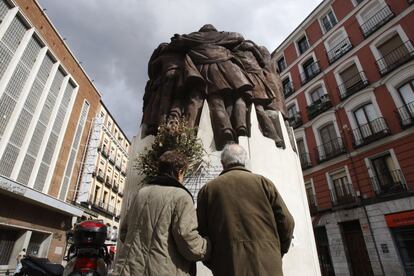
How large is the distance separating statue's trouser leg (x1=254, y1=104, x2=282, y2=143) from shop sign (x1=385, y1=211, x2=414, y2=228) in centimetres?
1111

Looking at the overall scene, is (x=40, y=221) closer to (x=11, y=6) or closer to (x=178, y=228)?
(x=11, y=6)

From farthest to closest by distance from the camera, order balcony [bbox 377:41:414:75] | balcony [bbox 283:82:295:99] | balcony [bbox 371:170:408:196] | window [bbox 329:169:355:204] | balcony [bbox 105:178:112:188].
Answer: balcony [bbox 105:178:112:188], balcony [bbox 283:82:295:99], window [bbox 329:169:355:204], balcony [bbox 377:41:414:75], balcony [bbox 371:170:408:196]

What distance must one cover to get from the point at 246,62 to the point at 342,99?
45.5ft

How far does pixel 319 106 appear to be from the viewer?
17719 mm

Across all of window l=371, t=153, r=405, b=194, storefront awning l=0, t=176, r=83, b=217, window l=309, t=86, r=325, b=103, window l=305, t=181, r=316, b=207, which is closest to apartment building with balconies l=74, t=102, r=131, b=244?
storefront awning l=0, t=176, r=83, b=217

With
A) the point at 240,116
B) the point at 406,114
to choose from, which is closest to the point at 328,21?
the point at 406,114

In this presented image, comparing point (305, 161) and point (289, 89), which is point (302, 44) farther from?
point (305, 161)

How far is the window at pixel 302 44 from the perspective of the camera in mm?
20953

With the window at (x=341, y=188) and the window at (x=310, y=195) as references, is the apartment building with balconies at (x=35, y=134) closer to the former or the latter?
the window at (x=310, y=195)

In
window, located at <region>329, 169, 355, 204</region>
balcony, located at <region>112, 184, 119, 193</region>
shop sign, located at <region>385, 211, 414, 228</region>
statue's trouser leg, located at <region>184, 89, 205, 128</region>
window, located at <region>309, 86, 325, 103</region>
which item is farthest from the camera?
balcony, located at <region>112, 184, 119, 193</region>

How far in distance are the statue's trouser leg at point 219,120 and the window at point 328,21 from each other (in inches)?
740

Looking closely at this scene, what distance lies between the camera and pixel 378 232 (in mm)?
12234

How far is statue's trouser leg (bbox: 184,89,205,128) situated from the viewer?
4.00 m

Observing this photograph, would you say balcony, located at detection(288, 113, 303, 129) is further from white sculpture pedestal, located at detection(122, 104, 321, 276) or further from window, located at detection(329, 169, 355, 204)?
white sculpture pedestal, located at detection(122, 104, 321, 276)
